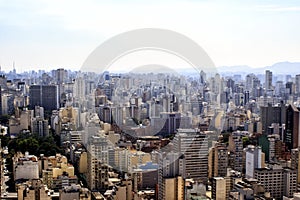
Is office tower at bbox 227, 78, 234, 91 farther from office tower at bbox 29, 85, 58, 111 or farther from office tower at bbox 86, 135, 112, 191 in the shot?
office tower at bbox 86, 135, 112, 191

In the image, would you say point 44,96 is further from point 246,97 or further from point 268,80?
point 268,80

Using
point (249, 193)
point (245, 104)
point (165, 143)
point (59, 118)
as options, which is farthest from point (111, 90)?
point (249, 193)

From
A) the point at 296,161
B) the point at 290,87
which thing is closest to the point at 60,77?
the point at 290,87

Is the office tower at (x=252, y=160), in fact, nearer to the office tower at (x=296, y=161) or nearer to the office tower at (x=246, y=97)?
the office tower at (x=296, y=161)

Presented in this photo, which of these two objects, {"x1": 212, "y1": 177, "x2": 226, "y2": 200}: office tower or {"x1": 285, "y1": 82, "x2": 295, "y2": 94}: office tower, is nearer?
{"x1": 212, "y1": 177, "x2": 226, "y2": 200}: office tower

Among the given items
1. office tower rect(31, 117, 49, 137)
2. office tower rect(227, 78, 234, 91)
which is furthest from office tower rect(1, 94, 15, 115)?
office tower rect(227, 78, 234, 91)
